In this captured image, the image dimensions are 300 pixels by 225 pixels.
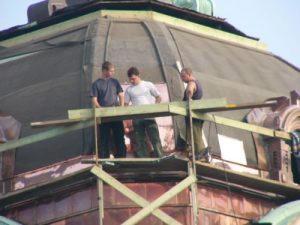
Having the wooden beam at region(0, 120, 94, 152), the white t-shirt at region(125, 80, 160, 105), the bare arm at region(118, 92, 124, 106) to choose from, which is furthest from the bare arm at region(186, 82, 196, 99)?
the wooden beam at region(0, 120, 94, 152)

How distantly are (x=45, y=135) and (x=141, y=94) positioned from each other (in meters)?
2.09

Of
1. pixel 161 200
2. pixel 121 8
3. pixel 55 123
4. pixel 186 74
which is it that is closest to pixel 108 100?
pixel 55 123

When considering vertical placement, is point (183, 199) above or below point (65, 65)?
below

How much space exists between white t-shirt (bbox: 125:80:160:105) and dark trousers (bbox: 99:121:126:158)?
57 centimetres

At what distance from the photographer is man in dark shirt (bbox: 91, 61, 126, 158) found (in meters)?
40.0

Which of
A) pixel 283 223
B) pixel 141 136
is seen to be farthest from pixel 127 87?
pixel 283 223

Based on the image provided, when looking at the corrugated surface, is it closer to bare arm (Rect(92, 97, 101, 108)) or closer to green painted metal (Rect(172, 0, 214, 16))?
bare arm (Rect(92, 97, 101, 108))

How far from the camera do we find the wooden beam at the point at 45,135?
39344 mm

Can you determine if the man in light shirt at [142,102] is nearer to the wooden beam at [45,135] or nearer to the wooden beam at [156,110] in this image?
the wooden beam at [156,110]

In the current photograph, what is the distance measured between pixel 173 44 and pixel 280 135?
431 cm

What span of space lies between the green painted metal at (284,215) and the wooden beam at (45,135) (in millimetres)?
4246

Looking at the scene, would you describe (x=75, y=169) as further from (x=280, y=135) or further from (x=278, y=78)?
(x=278, y=78)

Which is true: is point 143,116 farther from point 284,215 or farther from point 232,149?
point 284,215

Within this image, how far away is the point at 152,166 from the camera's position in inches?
1578
